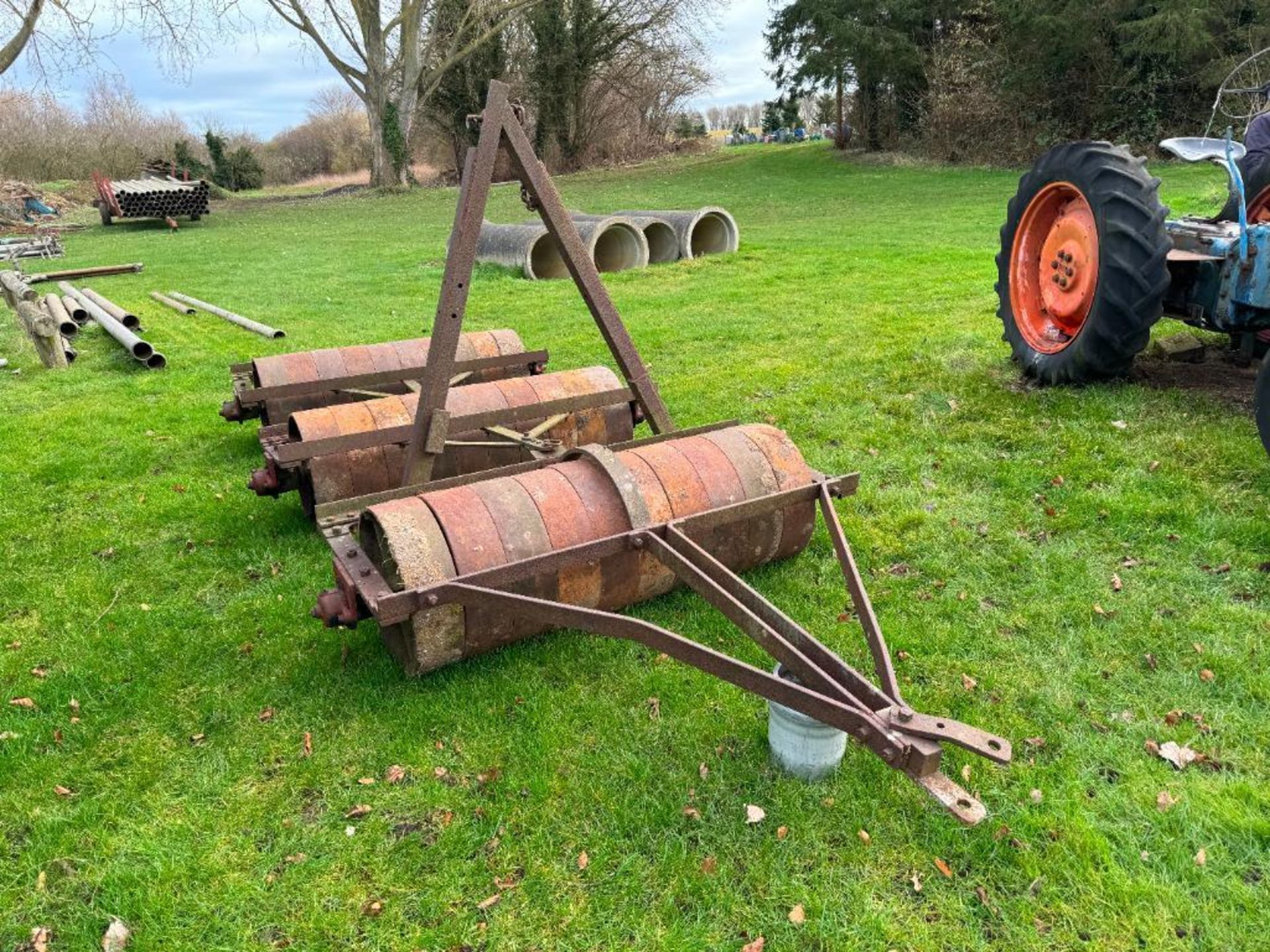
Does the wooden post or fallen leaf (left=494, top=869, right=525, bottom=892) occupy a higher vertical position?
the wooden post

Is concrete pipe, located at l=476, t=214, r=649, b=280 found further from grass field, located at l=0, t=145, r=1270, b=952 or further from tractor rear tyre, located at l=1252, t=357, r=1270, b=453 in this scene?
tractor rear tyre, located at l=1252, t=357, r=1270, b=453

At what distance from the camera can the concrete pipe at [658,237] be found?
1205cm

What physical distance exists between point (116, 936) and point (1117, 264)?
550 cm

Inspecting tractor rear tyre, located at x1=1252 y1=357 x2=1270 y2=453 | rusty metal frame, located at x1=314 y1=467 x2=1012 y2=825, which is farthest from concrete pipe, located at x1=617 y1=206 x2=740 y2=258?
rusty metal frame, located at x1=314 y1=467 x2=1012 y2=825

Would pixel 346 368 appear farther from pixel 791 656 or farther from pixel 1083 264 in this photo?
pixel 1083 264

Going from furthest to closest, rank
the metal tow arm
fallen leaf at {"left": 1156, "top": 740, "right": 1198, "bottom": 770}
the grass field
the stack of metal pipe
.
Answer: the stack of metal pipe
fallen leaf at {"left": 1156, "top": 740, "right": 1198, "bottom": 770}
the grass field
the metal tow arm

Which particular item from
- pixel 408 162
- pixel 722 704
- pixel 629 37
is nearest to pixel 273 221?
pixel 408 162

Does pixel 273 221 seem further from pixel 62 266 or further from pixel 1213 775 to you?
pixel 1213 775

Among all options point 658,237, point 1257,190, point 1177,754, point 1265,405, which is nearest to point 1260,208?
point 1257,190

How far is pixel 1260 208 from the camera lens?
5.46m

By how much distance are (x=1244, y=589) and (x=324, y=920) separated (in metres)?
3.68

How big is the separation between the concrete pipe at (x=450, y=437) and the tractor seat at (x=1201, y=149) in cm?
372

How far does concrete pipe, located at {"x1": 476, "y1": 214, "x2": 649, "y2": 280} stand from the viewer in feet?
38.1

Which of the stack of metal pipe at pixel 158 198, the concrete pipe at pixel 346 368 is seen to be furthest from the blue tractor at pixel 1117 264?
the stack of metal pipe at pixel 158 198
